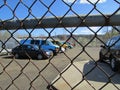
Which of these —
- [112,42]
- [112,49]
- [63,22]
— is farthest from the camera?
[112,42]

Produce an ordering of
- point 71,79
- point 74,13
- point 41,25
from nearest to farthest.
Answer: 1. point 74,13
2. point 41,25
3. point 71,79

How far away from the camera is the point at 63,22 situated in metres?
1.96

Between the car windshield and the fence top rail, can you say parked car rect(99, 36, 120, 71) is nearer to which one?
the car windshield

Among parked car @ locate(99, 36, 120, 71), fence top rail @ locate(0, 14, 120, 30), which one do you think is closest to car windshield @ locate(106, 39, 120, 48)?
parked car @ locate(99, 36, 120, 71)

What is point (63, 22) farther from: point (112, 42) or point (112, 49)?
point (112, 42)

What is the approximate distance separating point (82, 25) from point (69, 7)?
0.15 m

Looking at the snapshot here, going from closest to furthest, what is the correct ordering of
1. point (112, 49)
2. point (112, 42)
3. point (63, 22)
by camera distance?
point (63, 22), point (112, 49), point (112, 42)

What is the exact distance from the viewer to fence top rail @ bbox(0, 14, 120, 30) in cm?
176

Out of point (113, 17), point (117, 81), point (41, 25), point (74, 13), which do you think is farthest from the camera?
point (117, 81)

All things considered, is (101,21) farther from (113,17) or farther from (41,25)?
(41,25)

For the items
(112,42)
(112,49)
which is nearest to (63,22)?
(112,49)

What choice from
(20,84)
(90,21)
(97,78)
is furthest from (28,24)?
(97,78)

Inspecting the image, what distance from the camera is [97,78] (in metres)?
9.35

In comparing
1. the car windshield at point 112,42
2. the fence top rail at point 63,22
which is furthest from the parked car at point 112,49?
the fence top rail at point 63,22
